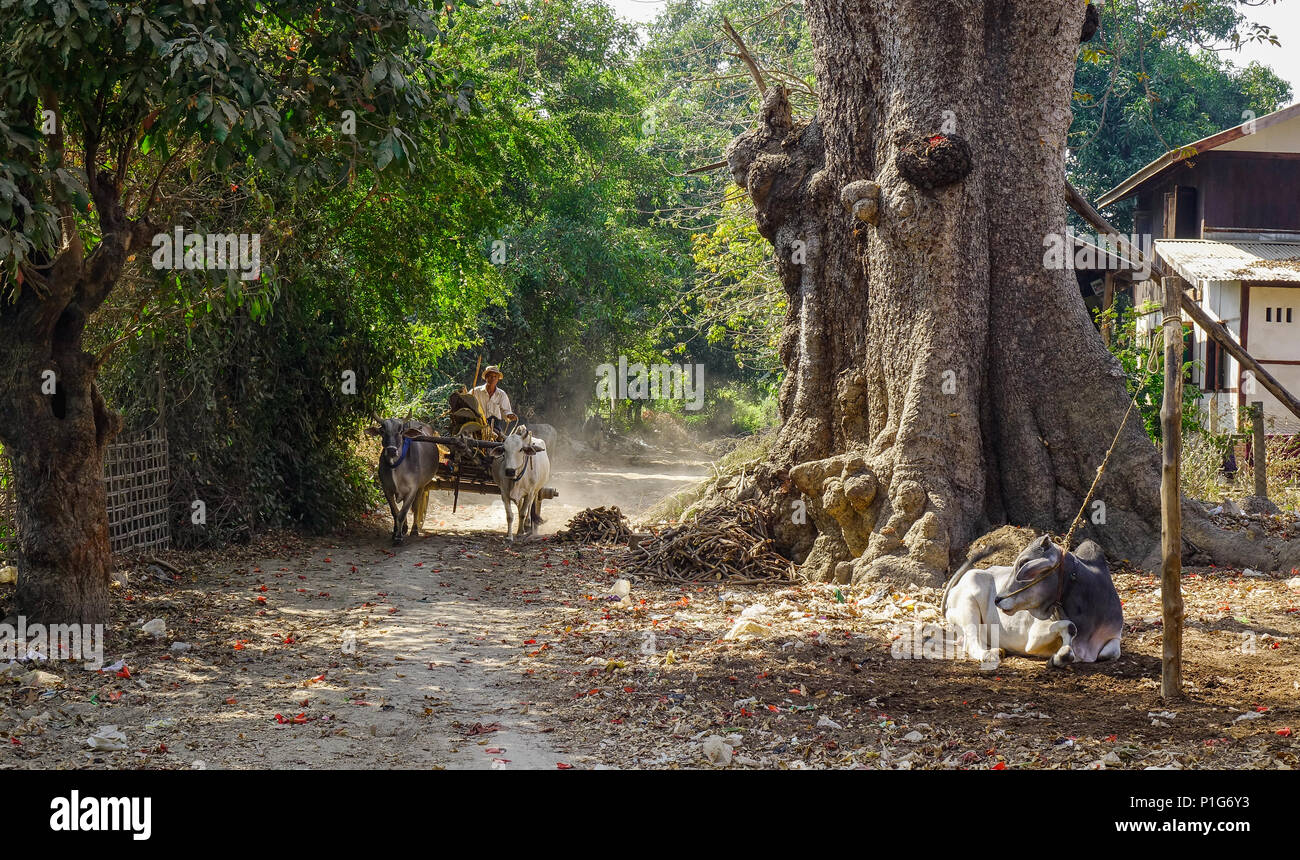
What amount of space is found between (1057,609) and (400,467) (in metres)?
9.01

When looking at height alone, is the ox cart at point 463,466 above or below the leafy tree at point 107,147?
below

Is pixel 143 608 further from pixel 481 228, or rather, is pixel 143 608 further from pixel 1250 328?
pixel 1250 328

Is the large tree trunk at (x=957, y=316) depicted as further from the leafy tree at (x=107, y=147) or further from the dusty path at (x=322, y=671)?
the leafy tree at (x=107, y=147)

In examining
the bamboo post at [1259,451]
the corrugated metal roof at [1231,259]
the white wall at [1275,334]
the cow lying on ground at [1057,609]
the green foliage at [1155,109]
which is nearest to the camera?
the cow lying on ground at [1057,609]

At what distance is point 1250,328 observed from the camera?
69.0 ft

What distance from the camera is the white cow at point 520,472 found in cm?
1381

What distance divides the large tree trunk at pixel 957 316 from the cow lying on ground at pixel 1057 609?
2.08 m

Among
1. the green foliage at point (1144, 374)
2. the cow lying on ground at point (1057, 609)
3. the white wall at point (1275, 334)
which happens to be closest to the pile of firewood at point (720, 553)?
the cow lying on ground at point (1057, 609)

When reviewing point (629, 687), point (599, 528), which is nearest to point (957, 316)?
point (629, 687)

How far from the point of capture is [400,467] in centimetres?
1374

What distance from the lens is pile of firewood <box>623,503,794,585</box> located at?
1056 cm

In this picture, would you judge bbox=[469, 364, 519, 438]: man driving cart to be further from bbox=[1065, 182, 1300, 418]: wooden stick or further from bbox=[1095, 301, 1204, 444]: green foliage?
bbox=[1095, 301, 1204, 444]: green foliage

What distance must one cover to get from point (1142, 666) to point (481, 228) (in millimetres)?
10933

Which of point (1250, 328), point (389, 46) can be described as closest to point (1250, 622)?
point (389, 46)
